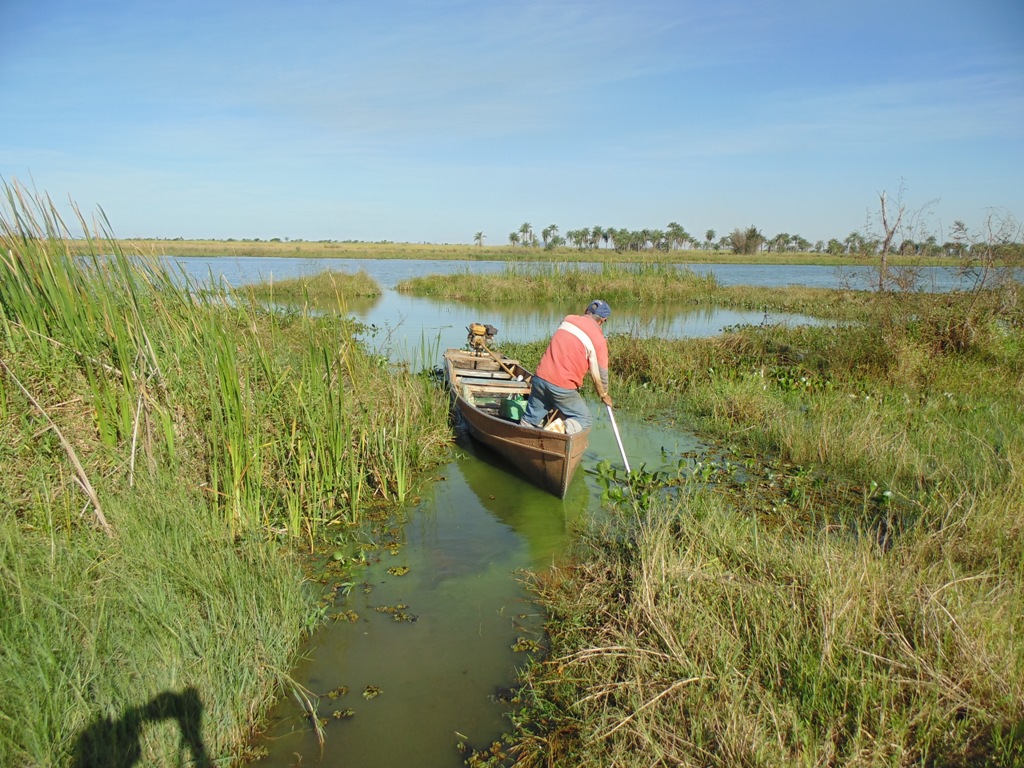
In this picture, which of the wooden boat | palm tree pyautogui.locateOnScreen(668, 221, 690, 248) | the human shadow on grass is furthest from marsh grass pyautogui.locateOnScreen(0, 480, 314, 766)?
palm tree pyautogui.locateOnScreen(668, 221, 690, 248)

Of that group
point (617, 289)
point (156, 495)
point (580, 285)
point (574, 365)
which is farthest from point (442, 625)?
point (580, 285)

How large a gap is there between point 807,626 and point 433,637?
254cm

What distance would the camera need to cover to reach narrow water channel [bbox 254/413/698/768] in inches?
135

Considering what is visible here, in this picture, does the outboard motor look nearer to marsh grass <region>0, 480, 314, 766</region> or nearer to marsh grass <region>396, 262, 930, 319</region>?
marsh grass <region>0, 480, 314, 766</region>

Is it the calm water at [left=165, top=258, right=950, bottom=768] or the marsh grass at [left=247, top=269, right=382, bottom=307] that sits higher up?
the marsh grass at [left=247, top=269, right=382, bottom=307]

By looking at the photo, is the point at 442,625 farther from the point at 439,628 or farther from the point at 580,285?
the point at 580,285

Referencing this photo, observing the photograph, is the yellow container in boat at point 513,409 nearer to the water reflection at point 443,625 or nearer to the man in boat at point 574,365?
the man in boat at point 574,365

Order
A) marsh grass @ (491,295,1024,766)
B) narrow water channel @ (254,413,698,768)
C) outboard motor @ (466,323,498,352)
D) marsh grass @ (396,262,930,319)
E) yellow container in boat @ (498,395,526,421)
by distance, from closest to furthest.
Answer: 1. marsh grass @ (491,295,1024,766)
2. narrow water channel @ (254,413,698,768)
3. yellow container in boat @ (498,395,526,421)
4. outboard motor @ (466,323,498,352)
5. marsh grass @ (396,262,930,319)

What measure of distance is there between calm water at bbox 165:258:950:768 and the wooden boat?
0.31 meters

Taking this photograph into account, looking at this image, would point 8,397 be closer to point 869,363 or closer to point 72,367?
point 72,367

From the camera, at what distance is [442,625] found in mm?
4535

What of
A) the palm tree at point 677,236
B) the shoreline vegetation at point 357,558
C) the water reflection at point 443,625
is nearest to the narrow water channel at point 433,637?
the water reflection at point 443,625

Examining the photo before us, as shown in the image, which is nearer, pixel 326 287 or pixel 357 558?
pixel 357 558

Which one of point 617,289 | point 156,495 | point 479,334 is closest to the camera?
point 156,495
